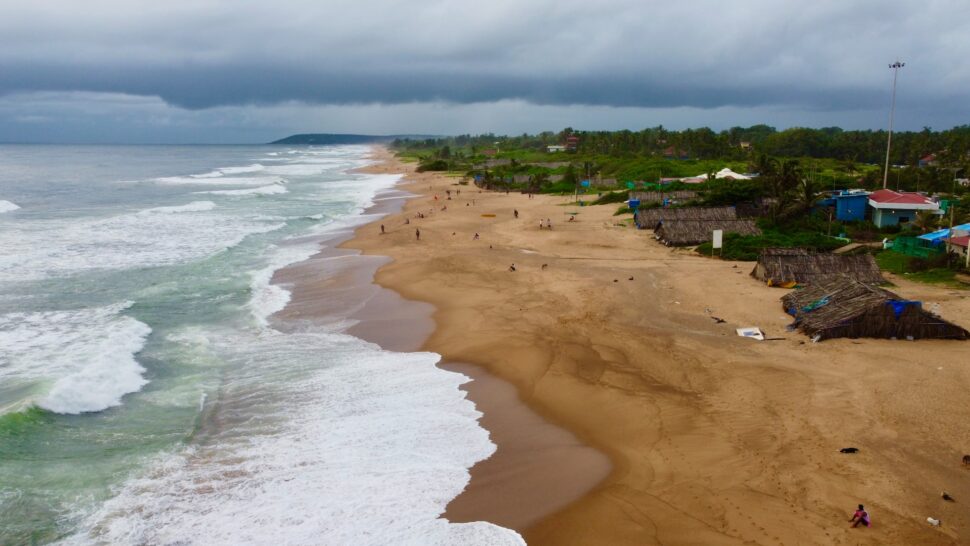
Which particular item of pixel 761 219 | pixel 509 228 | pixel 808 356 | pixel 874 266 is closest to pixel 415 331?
pixel 808 356

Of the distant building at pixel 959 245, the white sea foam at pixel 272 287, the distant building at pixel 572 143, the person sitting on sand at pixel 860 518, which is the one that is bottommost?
the person sitting on sand at pixel 860 518

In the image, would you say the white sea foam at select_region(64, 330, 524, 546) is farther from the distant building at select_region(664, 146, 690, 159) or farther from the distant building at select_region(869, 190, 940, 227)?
the distant building at select_region(664, 146, 690, 159)

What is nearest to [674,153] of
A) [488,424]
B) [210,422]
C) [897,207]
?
[897,207]

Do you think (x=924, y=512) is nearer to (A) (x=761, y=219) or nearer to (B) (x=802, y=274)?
(B) (x=802, y=274)

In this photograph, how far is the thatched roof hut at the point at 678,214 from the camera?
36.4 m

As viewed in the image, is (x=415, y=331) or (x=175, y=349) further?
(x=415, y=331)

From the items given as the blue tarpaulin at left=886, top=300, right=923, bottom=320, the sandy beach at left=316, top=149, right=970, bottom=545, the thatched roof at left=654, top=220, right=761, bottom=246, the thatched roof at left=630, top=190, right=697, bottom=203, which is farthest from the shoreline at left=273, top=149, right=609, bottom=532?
the thatched roof at left=630, top=190, right=697, bottom=203

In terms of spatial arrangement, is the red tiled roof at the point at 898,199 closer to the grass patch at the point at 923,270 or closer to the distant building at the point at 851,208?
the distant building at the point at 851,208

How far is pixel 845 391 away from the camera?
49.0ft

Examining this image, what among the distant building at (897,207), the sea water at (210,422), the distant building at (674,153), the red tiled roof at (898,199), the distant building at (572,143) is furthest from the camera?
the distant building at (572,143)

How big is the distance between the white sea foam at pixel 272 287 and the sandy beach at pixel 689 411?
A: 1119mm

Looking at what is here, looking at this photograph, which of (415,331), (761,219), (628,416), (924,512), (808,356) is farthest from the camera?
(761,219)

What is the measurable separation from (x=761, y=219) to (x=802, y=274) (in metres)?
12.3

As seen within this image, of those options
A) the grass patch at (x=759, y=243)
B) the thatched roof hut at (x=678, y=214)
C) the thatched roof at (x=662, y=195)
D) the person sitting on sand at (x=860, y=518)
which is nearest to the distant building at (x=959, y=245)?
the grass patch at (x=759, y=243)
